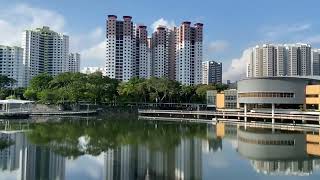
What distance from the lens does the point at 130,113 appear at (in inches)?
2625

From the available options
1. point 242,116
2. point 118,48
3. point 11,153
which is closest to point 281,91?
point 242,116

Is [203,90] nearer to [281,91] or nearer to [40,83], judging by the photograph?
[281,91]

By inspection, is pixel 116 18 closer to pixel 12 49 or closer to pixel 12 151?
pixel 12 49

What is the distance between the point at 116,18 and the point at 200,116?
36974 millimetres

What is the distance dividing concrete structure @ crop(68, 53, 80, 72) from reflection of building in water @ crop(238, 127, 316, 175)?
242 feet

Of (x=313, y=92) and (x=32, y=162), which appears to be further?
(x=313, y=92)

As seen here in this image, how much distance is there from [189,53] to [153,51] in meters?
8.66

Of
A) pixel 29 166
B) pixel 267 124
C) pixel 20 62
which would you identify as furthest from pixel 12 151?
pixel 20 62

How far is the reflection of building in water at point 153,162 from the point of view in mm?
19016

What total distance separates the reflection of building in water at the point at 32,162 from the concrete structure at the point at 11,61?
6832 cm

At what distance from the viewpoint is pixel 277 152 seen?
26.9 meters

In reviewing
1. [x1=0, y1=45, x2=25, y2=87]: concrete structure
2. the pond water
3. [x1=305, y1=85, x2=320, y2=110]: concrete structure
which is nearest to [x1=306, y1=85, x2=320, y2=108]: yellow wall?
[x1=305, y1=85, x2=320, y2=110]: concrete structure

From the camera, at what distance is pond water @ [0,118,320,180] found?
19.6 metres

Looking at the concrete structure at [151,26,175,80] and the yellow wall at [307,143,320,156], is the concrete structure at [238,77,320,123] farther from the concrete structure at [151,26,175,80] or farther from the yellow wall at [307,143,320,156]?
the concrete structure at [151,26,175,80]
